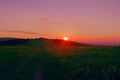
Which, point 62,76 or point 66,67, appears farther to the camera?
point 66,67

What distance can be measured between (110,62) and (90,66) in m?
2.37

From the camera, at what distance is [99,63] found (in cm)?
2302

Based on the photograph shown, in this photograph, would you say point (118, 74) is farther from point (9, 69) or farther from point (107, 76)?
point (9, 69)

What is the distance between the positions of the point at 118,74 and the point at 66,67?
490cm

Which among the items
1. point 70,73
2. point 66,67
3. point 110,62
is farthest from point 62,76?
point 110,62

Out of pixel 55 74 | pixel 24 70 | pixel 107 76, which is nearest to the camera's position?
pixel 107 76

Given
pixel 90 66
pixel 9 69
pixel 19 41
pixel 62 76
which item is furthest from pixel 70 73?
pixel 19 41

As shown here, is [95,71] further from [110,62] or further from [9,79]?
[9,79]

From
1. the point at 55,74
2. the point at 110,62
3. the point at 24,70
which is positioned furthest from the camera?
the point at 24,70

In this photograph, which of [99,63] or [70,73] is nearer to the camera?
[70,73]

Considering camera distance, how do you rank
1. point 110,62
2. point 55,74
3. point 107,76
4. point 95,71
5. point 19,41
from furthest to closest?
point 19,41 → point 110,62 → point 55,74 → point 95,71 → point 107,76

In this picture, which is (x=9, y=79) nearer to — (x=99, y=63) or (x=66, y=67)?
(x=66, y=67)

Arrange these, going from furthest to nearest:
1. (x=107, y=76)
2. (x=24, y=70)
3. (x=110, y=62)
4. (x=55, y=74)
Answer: (x=24, y=70), (x=110, y=62), (x=55, y=74), (x=107, y=76)

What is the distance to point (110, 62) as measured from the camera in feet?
78.1
